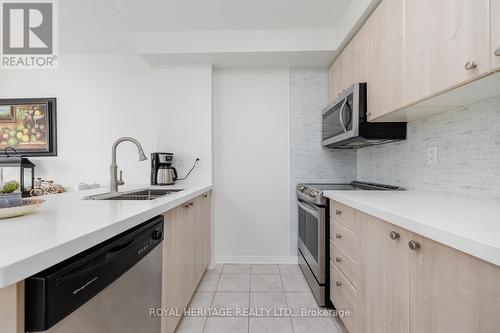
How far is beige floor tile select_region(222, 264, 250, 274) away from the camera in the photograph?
2398mm

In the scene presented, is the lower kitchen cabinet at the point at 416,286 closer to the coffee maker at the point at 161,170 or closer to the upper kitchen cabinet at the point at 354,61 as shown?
the upper kitchen cabinet at the point at 354,61

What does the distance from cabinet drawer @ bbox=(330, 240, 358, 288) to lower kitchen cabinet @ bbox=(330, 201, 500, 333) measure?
0.14 feet

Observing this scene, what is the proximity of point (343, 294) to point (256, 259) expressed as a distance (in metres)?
1.30

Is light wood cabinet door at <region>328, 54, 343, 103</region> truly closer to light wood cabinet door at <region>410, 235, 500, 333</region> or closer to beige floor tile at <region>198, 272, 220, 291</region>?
light wood cabinet door at <region>410, 235, 500, 333</region>

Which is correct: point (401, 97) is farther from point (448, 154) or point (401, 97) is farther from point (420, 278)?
point (420, 278)

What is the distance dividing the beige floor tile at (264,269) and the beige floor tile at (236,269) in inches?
2.6

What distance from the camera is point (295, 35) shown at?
2.29 m

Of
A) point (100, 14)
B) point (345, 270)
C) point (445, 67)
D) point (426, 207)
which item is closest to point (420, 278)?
point (426, 207)

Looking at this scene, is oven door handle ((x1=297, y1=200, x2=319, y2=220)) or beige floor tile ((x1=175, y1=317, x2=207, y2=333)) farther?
oven door handle ((x1=297, y1=200, x2=319, y2=220))

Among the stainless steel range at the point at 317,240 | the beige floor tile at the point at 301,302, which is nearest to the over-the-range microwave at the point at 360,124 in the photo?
the stainless steel range at the point at 317,240

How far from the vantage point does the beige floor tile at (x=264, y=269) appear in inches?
94.3

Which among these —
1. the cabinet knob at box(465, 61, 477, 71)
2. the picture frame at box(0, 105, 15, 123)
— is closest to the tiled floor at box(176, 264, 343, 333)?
the cabinet knob at box(465, 61, 477, 71)

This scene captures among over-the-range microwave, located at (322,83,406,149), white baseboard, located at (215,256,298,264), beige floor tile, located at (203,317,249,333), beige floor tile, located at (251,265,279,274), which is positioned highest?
over-the-range microwave, located at (322,83,406,149)

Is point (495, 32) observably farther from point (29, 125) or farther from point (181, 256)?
point (29, 125)
